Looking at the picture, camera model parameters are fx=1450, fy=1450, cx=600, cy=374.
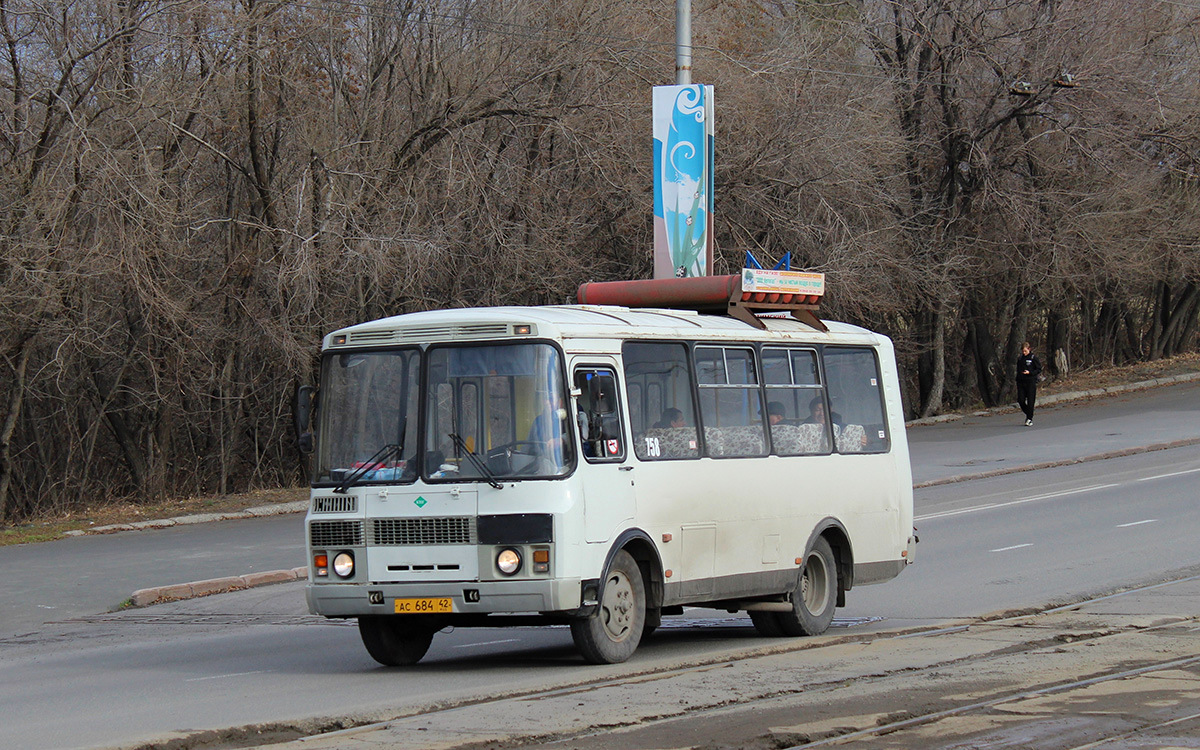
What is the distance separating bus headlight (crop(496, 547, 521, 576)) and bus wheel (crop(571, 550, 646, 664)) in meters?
0.66

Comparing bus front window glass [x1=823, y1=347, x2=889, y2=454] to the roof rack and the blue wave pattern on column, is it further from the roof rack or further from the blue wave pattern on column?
the blue wave pattern on column

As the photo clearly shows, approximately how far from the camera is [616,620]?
34.7 ft

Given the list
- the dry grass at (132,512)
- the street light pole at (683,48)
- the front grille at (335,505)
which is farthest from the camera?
the dry grass at (132,512)

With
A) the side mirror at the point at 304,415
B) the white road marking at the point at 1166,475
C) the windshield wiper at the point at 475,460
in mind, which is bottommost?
the white road marking at the point at 1166,475

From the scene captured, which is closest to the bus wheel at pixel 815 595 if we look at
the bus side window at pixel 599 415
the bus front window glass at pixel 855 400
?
the bus front window glass at pixel 855 400

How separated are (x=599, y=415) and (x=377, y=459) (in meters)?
1.63

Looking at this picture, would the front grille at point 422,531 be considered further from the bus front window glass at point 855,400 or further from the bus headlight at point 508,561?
the bus front window glass at point 855,400

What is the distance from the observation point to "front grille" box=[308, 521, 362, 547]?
406 inches

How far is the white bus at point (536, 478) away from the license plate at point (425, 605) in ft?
0.05

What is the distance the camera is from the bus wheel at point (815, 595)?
12.5m

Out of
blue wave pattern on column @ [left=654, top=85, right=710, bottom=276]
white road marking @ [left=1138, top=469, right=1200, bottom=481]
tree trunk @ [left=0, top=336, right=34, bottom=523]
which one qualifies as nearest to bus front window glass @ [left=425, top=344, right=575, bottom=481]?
blue wave pattern on column @ [left=654, top=85, right=710, bottom=276]

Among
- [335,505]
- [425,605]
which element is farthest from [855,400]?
[335,505]

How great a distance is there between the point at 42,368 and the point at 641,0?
1273cm

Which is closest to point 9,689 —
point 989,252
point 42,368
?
point 42,368
